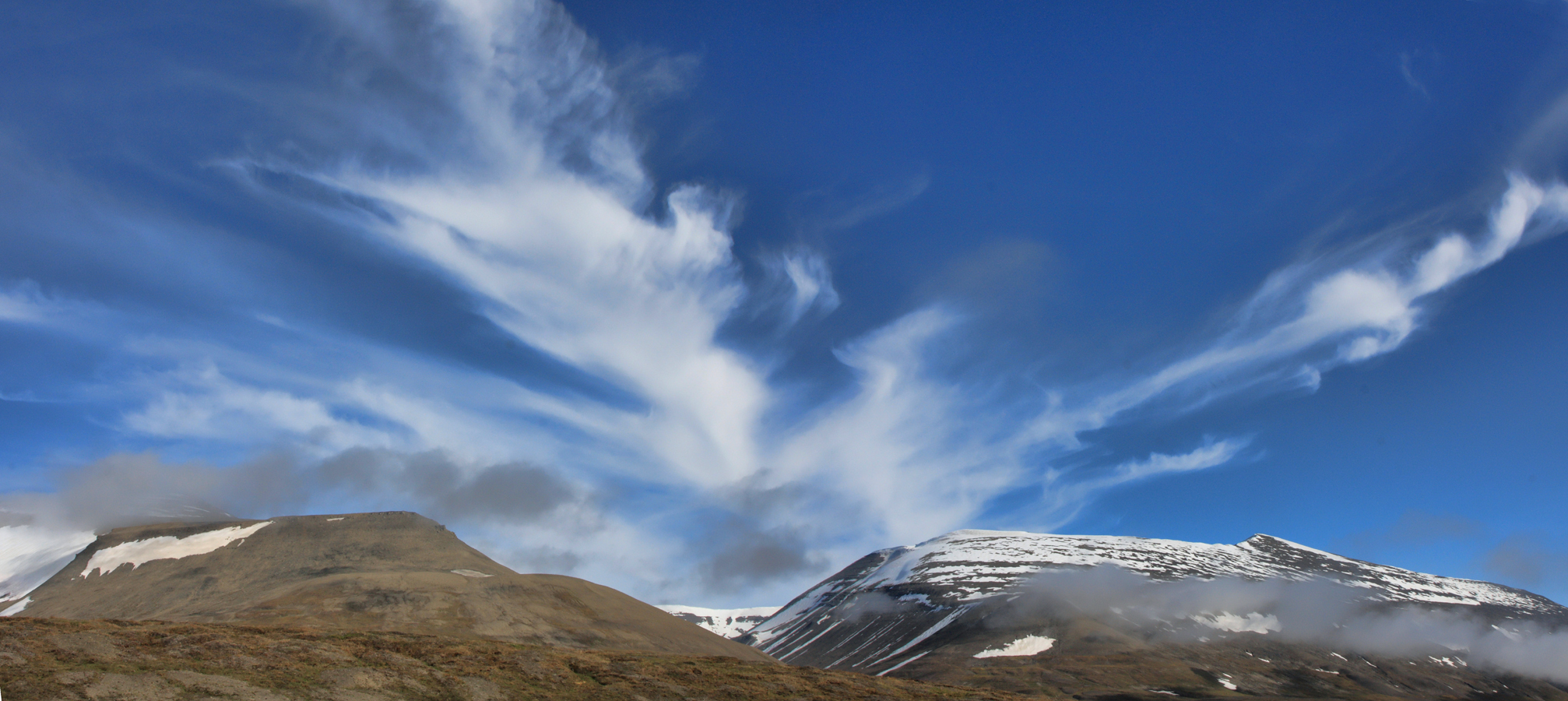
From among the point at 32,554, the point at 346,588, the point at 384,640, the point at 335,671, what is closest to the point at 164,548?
the point at 32,554

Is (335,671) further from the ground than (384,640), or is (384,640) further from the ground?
(384,640)

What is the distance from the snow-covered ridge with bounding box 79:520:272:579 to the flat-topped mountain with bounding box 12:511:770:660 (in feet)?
0.97

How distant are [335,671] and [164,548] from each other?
6077 inches

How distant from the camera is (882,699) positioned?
62656 millimetres

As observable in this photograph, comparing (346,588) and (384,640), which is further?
(346,588)

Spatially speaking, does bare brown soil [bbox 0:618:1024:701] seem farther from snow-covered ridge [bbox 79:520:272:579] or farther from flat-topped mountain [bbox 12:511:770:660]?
snow-covered ridge [bbox 79:520:272:579]

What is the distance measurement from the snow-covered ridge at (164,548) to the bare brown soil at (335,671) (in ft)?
379

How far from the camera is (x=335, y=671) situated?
45.9m

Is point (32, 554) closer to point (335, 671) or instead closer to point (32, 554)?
point (32, 554)

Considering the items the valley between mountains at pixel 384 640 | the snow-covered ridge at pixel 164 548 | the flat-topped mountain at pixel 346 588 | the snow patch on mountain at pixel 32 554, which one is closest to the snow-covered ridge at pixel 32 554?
the snow patch on mountain at pixel 32 554

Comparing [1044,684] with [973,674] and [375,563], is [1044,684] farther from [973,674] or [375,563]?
[375,563]

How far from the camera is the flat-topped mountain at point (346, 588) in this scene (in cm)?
A: 9838

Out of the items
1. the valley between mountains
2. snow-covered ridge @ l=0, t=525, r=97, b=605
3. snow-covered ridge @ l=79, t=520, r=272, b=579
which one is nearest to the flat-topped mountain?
snow-covered ridge @ l=79, t=520, r=272, b=579

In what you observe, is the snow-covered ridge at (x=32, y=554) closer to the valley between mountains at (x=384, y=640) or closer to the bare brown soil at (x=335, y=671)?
the valley between mountains at (x=384, y=640)
